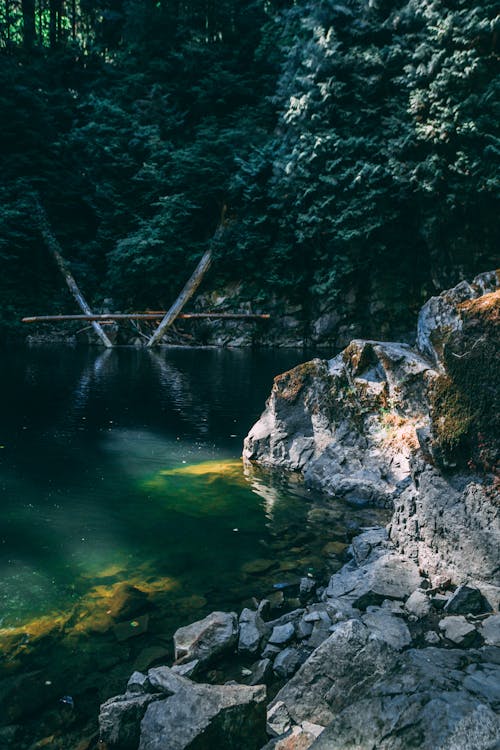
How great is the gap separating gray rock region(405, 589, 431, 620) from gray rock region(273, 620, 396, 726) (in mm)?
932

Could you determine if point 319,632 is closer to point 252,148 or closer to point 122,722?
point 122,722

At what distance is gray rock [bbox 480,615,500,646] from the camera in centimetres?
346

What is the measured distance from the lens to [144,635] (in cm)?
397

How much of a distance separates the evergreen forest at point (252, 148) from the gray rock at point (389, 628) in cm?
2083

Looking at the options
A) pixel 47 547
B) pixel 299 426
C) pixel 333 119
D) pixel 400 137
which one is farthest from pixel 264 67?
pixel 47 547

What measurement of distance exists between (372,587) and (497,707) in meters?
2.16

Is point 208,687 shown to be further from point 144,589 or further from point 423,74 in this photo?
point 423,74

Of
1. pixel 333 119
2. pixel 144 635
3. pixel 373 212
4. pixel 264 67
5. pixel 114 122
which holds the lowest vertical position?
pixel 144 635

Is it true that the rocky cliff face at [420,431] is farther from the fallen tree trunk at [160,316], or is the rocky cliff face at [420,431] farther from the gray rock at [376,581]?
the fallen tree trunk at [160,316]

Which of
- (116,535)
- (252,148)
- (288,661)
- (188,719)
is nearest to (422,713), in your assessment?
(188,719)

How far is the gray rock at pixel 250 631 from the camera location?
371 cm

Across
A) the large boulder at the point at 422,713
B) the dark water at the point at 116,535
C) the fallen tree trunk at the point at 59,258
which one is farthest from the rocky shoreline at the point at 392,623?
the fallen tree trunk at the point at 59,258

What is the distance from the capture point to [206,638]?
3.67 m

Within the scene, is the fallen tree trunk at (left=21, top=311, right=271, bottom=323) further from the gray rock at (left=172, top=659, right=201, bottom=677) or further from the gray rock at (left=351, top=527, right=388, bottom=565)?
the gray rock at (left=172, top=659, right=201, bottom=677)
